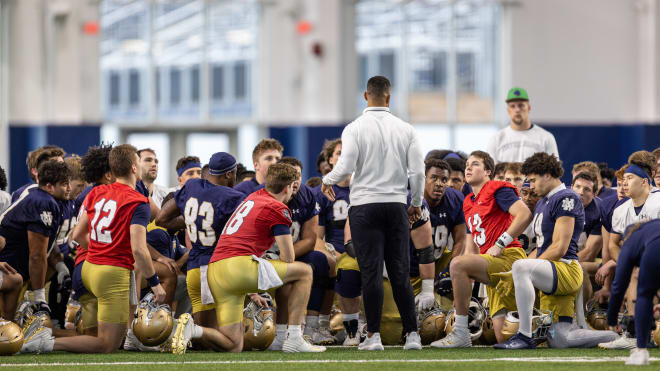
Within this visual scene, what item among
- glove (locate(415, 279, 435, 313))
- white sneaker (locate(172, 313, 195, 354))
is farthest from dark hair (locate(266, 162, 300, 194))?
glove (locate(415, 279, 435, 313))

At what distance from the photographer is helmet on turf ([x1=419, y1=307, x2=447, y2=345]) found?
27.8ft

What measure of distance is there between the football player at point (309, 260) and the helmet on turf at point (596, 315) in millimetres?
2348

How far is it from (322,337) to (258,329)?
857mm

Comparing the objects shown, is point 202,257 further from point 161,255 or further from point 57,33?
point 57,33

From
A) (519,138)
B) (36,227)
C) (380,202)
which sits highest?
(519,138)

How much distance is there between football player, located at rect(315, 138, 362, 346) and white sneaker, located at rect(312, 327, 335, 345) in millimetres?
177

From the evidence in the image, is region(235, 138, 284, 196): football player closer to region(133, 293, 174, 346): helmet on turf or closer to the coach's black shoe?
region(133, 293, 174, 346): helmet on turf

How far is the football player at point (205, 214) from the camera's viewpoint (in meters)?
7.94

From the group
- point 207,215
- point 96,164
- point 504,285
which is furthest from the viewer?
point 504,285

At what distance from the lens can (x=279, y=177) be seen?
25.2 feet

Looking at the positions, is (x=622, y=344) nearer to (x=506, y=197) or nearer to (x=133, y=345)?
(x=506, y=197)

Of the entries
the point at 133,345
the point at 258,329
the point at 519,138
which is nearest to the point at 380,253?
the point at 258,329

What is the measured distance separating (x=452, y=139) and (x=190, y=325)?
1372cm

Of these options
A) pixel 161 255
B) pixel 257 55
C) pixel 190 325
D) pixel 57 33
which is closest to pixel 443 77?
pixel 257 55
